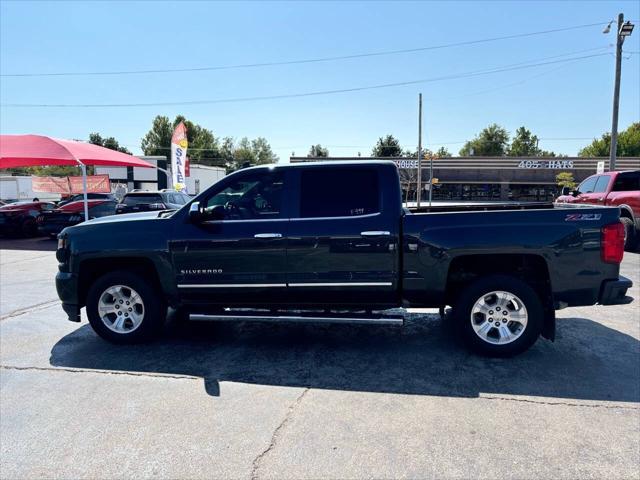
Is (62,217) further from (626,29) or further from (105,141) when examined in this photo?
(105,141)

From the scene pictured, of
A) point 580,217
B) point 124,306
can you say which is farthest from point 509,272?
point 124,306

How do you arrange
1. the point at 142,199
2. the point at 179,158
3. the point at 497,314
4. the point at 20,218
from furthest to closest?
1. the point at 179,158
2. the point at 20,218
3. the point at 142,199
4. the point at 497,314

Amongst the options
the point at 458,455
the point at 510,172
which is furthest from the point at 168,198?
the point at 510,172

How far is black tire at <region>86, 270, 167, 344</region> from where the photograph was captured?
512cm

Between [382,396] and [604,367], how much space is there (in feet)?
7.63

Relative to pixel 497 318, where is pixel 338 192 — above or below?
above

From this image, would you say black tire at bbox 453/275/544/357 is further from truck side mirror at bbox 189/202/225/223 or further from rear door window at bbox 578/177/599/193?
rear door window at bbox 578/177/599/193

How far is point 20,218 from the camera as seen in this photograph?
688 inches

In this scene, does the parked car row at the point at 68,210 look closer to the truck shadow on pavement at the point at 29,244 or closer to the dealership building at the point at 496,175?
the truck shadow on pavement at the point at 29,244

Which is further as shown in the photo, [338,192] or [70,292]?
[70,292]

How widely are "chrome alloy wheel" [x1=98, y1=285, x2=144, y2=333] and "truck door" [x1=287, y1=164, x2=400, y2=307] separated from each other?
5.94 ft

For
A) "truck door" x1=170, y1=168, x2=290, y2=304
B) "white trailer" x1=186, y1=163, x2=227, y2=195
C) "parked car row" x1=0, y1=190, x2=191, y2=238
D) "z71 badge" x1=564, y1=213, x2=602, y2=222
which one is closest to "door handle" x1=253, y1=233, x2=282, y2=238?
"truck door" x1=170, y1=168, x2=290, y2=304

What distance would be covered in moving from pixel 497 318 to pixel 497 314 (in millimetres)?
42

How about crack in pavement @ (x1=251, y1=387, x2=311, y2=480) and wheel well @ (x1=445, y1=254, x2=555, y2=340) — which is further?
wheel well @ (x1=445, y1=254, x2=555, y2=340)
